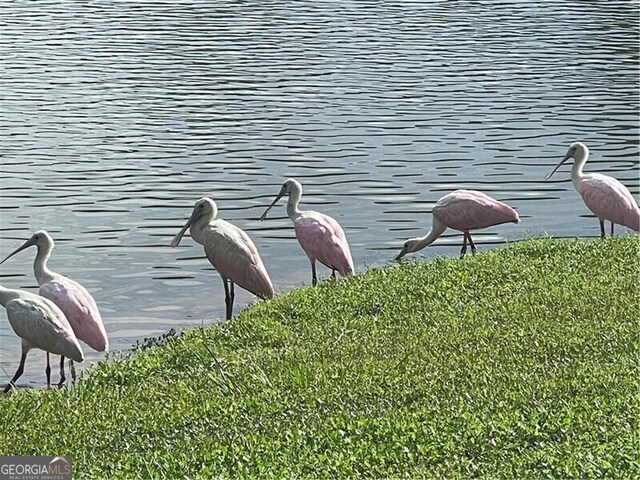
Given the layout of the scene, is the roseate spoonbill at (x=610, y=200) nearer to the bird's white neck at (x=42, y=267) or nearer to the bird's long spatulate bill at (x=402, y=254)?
the bird's long spatulate bill at (x=402, y=254)

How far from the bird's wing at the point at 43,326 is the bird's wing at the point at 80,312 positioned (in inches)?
21.1

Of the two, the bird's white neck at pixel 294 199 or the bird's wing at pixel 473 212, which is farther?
the bird's white neck at pixel 294 199

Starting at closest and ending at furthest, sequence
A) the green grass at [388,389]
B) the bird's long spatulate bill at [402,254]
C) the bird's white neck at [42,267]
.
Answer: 1. the green grass at [388,389]
2. the bird's white neck at [42,267]
3. the bird's long spatulate bill at [402,254]

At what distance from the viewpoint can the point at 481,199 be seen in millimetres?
17312

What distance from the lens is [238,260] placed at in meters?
15.7

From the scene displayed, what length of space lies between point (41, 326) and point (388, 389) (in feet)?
14.3

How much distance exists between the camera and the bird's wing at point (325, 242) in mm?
16453

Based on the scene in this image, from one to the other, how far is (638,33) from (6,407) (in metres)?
35.0

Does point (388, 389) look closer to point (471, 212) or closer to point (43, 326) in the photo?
point (43, 326)

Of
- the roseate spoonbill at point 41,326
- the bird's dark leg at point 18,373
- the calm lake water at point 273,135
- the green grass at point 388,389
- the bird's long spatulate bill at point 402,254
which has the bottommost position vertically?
the calm lake water at point 273,135

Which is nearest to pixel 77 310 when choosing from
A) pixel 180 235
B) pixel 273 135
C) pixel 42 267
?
pixel 42 267

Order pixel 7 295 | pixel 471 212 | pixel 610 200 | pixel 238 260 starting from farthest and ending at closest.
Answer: pixel 610 200 → pixel 471 212 → pixel 238 260 → pixel 7 295

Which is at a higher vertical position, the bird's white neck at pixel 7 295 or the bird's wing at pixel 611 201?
the bird's white neck at pixel 7 295

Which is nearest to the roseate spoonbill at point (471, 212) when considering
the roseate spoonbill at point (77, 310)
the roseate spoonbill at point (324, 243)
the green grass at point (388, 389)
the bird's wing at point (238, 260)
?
the roseate spoonbill at point (324, 243)
